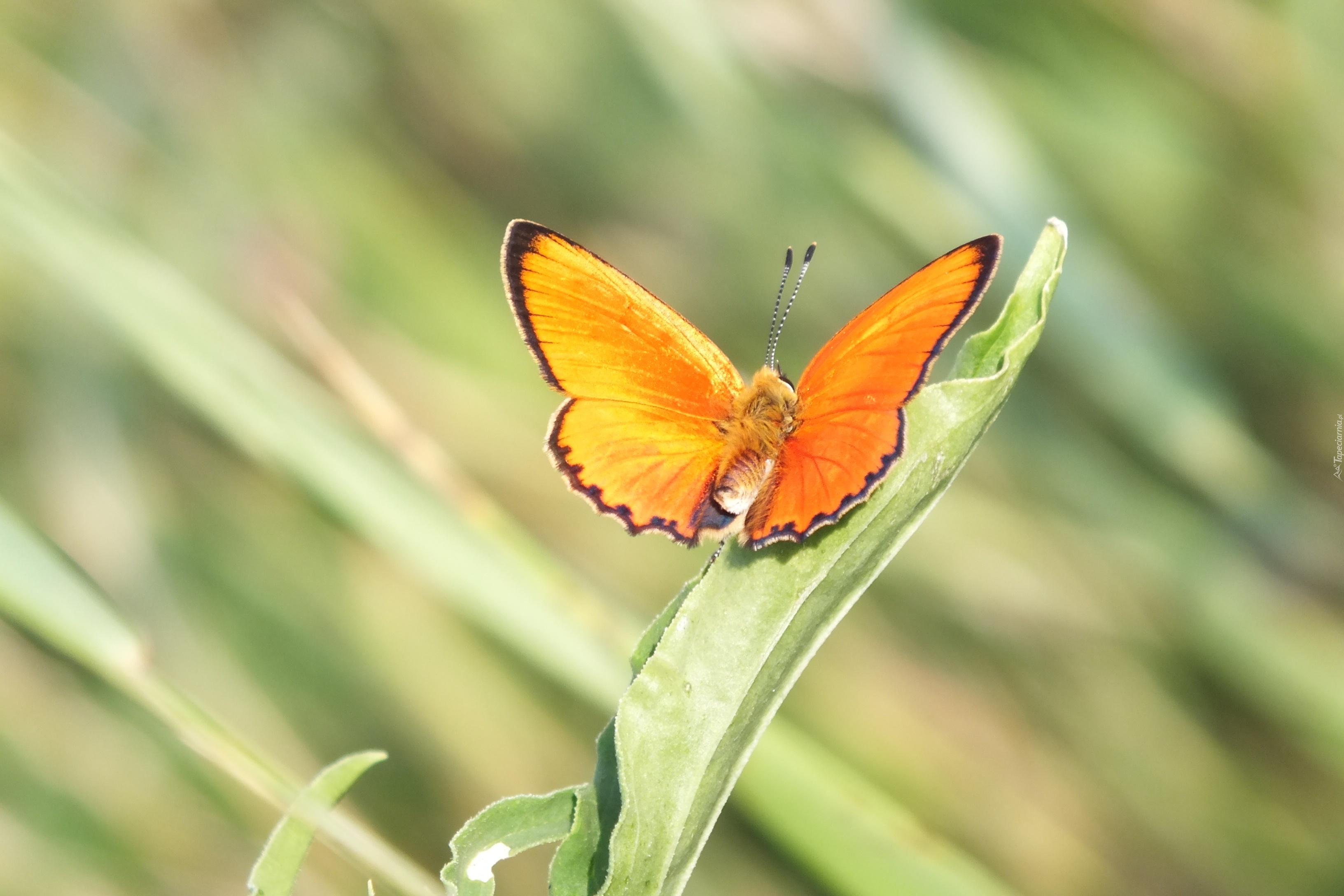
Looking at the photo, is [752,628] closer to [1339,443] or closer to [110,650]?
[110,650]

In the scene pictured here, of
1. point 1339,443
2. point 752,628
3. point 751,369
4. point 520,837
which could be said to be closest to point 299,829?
point 520,837

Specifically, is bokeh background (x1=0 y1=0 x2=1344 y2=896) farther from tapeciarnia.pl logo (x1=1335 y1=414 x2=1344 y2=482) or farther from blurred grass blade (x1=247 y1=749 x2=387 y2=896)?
blurred grass blade (x1=247 y1=749 x2=387 y2=896)

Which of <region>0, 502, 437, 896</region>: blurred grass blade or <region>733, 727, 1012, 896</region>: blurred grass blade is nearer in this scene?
<region>0, 502, 437, 896</region>: blurred grass blade

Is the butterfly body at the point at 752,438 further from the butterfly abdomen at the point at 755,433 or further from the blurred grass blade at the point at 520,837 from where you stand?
the blurred grass blade at the point at 520,837

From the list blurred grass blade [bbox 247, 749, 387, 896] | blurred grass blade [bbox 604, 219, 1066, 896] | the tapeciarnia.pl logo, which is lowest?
blurred grass blade [bbox 247, 749, 387, 896]

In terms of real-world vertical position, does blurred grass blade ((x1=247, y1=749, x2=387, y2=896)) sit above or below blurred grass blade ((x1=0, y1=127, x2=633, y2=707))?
below

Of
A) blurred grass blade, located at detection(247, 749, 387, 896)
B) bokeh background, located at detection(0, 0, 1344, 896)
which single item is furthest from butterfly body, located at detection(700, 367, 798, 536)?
bokeh background, located at detection(0, 0, 1344, 896)
